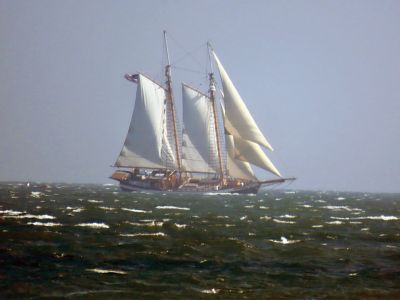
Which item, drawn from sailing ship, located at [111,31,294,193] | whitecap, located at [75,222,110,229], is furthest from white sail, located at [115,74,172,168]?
whitecap, located at [75,222,110,229]

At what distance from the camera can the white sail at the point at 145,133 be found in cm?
9606

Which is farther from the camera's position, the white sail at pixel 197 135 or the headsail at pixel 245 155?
the white sail at pixel 197 135

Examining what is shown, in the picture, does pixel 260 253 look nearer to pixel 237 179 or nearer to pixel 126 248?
pixel 126 248

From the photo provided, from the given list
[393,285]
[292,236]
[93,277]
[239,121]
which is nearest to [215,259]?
[93,277]

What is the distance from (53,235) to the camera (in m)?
24.0

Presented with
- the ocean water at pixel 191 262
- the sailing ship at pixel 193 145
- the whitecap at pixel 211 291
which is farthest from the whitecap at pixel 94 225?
the sailing ship at pixel 193 145

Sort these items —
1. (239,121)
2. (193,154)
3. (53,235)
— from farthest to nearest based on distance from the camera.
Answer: (193,154) → (239,121) → (53,235)

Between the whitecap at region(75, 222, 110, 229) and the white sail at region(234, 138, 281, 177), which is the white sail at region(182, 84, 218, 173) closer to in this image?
the white sail at region(234, 138, 281, 177)

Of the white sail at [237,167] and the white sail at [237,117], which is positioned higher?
the white sail at [237,117]

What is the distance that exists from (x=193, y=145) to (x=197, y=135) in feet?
7.67

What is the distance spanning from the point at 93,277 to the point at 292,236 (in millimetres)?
14923

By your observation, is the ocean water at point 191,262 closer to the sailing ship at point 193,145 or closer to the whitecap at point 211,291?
the whitecap at point 211,291

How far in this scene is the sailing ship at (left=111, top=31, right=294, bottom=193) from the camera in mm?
95188

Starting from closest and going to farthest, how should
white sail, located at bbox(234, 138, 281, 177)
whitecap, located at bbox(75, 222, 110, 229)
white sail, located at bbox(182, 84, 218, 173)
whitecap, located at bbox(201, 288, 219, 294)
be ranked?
whitecap, located at bbox(201, 288, 219, 294) → whitecap, located at bbox(75, 222, 110, 229) → white sail, located at bbox(234, 138, 281, 177) → white sail, located at bbox(182, 84, 218, 173)
